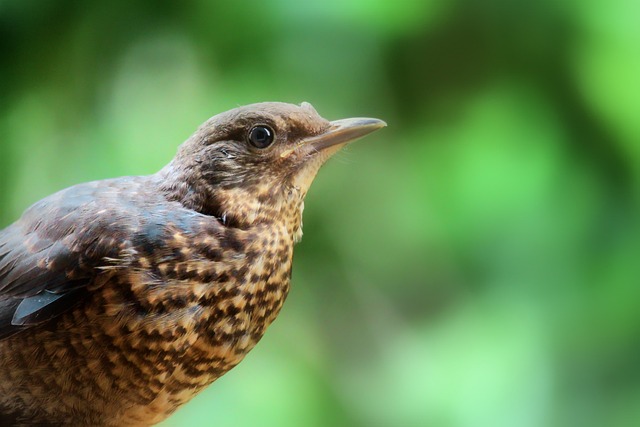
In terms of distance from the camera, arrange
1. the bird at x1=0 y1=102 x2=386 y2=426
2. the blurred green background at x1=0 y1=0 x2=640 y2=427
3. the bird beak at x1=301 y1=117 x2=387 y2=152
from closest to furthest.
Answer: the bird at x1=0 y1=102 x2=386 y2=426 → the bird beak at x1=301 y1=117 x2=387 y2=152 → the blurred green background at x1=0 y1=0 x2=640 y2=427

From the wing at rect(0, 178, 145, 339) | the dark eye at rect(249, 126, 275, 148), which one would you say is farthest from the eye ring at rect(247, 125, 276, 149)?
the wing at rect(0, 178, 145, 339)

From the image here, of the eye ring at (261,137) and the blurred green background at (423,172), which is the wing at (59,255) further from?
the blurred green background at (423,172)

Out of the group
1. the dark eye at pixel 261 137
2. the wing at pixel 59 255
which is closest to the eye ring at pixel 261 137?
the dark eye at pixel 261 137

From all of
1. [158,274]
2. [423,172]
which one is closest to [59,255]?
[158,274]

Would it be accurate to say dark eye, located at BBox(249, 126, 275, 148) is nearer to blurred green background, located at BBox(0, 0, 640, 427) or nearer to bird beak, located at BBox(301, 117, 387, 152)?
bird beak, located at BBox(301, 117, 387, 152)

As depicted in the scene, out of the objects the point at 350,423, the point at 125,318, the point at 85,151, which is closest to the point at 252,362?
the point at 350,423

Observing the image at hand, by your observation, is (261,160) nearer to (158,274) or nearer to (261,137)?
(261,137)
